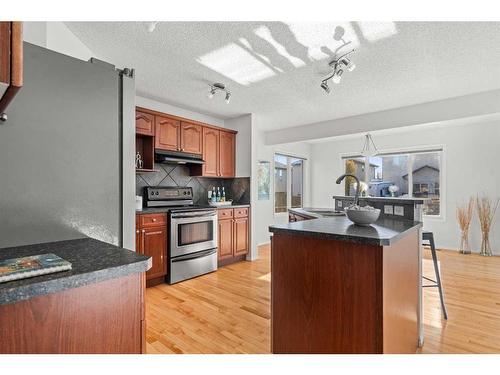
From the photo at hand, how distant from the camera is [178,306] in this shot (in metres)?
2.67

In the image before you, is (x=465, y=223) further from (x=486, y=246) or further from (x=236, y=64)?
(x=236, y=64)

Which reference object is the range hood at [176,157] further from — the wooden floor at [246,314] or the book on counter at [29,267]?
the book on counter at [29,267]

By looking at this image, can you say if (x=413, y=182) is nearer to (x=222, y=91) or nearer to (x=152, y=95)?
(x=222, y=91)

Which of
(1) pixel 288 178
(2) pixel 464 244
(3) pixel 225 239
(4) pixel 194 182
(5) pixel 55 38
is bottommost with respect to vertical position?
(2) pixel 464 244

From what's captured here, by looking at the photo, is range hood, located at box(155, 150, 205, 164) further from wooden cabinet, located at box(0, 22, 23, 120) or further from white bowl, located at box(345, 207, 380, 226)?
wooden cabinet, located at box(0, 22, 23, 120)

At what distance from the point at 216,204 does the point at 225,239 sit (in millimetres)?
554

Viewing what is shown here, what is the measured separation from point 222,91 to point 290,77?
89 centimetres

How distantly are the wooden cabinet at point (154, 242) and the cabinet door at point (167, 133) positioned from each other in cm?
98

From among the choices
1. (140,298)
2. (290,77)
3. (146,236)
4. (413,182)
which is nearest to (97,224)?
(140,298)

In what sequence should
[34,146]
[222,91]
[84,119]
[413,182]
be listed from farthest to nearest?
[413,182]
[222,91]
[84,119]
[34,146]

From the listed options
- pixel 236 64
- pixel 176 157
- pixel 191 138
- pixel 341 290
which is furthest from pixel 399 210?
pixel 191 138

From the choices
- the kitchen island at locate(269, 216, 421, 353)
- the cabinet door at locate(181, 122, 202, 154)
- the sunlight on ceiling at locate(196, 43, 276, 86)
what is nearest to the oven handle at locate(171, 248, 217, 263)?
the cabinet door at locate(181, 122, 202, 154)

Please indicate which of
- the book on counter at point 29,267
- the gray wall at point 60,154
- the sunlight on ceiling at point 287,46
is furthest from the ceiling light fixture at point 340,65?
the book on counter at point 29,267

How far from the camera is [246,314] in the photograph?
250cm
